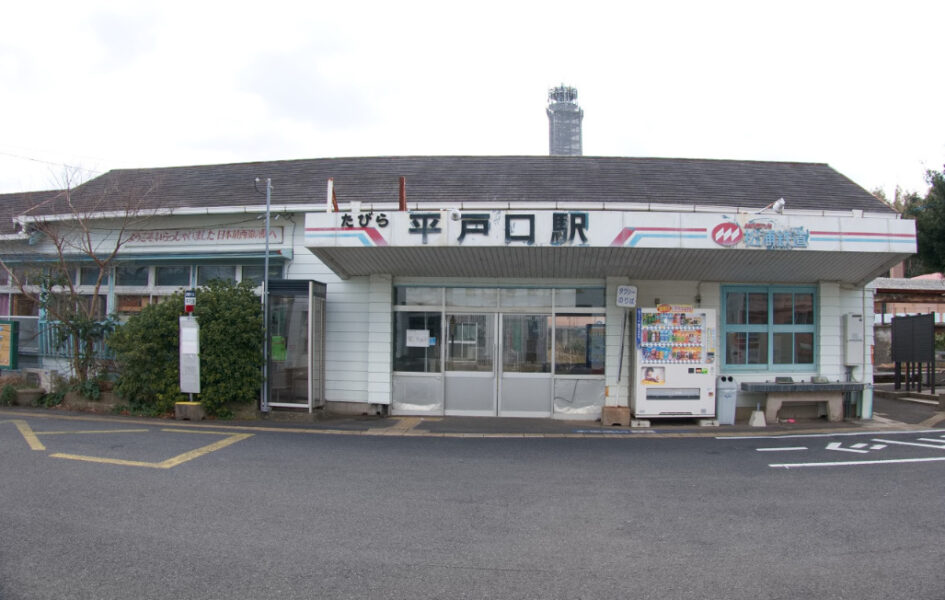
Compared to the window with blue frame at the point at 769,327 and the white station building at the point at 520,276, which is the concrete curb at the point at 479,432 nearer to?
the white station building at the point at 520,276

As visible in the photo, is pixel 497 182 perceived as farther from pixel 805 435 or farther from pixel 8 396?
pixel 8 396

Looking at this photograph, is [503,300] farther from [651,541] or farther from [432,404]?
[651,541]

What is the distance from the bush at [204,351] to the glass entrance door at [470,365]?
3662 millimetres

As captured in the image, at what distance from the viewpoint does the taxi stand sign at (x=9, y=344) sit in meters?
13.3

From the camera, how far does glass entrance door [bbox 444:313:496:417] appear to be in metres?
11.4

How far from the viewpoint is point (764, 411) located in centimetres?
1117

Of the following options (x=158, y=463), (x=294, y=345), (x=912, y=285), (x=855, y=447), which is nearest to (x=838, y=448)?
(x=855, y=447)

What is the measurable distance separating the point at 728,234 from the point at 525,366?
4390 millimetres

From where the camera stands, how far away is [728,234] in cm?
959


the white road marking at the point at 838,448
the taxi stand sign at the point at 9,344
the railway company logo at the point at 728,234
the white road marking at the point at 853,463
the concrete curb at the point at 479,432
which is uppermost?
the railway company logo at the point at 728,234

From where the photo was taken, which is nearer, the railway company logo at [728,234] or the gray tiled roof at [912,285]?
the railway company logo at [728,234]

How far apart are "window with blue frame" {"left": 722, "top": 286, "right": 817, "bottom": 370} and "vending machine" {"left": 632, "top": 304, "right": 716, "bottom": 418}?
3.69 ft

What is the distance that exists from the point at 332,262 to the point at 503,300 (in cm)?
337

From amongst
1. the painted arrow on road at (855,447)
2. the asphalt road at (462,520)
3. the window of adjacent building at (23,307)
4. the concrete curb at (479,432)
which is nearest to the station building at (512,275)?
the concrete curb at (479,432)
